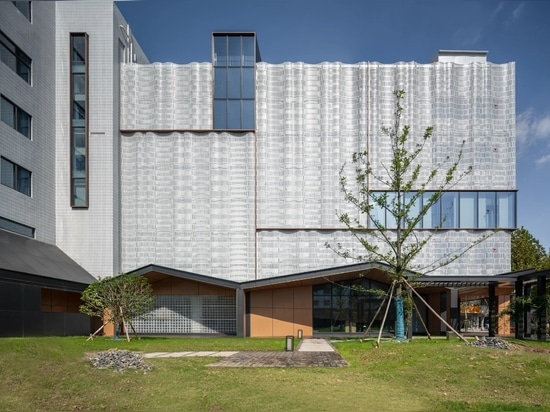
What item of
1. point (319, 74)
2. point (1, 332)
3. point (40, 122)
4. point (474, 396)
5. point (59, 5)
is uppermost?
point (59, 5)

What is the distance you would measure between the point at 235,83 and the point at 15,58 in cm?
1386

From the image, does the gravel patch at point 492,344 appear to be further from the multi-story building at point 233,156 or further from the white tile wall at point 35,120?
the white tile wall at point 35,120

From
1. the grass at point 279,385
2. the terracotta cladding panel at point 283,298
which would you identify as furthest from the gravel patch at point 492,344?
the terracotta cladding panel at point 283,298

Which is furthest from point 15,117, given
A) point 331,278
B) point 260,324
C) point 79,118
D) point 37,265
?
point 331,278

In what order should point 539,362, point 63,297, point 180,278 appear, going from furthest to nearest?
1. point 180,278
2. point 63,297
3. point 539,362

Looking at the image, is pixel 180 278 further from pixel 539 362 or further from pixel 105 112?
pixel 539 362

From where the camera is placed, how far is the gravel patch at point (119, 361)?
498 inches

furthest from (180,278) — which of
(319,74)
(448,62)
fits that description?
(448,62)

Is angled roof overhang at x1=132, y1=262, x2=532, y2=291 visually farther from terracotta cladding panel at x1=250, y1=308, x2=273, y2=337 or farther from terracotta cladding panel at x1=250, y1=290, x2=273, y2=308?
terracotta cladding panel at x1=250, y1=308, x2=273, y2=337

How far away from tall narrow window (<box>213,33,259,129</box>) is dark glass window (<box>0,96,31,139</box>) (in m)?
11.8

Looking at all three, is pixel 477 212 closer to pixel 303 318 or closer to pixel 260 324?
pixel 303 318

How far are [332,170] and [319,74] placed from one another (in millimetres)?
6720

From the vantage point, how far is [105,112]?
3609cm

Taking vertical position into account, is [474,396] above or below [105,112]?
below
